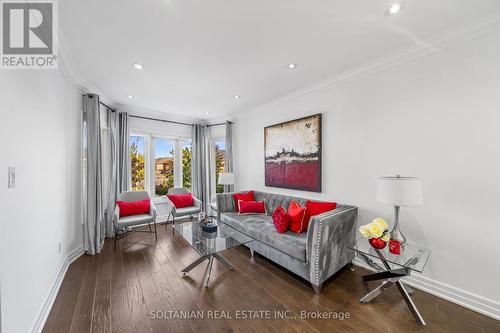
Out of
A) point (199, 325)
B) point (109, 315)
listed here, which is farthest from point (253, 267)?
point (109, 315)

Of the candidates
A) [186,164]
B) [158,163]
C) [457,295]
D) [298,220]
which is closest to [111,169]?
[158,163]

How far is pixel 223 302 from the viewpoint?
196 cm

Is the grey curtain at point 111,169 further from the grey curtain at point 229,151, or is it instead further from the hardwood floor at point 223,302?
the grey curtain at point 229,151

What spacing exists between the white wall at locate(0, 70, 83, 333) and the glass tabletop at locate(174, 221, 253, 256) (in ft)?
4.43

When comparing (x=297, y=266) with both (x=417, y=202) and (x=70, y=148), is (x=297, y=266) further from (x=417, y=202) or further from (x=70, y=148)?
(x=70, y=148)

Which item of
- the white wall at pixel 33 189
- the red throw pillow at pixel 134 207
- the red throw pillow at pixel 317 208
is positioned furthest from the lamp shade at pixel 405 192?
the red throw pillow at pixel 134 207

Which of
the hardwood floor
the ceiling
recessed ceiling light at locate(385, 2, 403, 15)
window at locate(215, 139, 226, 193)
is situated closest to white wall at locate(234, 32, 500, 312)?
the ceiling

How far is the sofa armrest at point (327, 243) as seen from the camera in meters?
2.05

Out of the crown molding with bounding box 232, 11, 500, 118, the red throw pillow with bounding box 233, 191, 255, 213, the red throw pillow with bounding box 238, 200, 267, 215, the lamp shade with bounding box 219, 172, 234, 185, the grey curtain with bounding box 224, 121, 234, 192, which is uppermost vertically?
the crown molding with bounding box 232, 11, 500, 118

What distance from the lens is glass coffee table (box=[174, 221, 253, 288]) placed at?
7.68 feet

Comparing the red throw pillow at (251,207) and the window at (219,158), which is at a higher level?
the window at (219,158)

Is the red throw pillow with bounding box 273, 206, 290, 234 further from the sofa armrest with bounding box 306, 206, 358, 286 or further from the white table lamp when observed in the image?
Answer: the white table lamp

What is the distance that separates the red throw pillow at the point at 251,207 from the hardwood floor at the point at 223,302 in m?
0.97

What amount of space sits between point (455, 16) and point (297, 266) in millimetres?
2805
